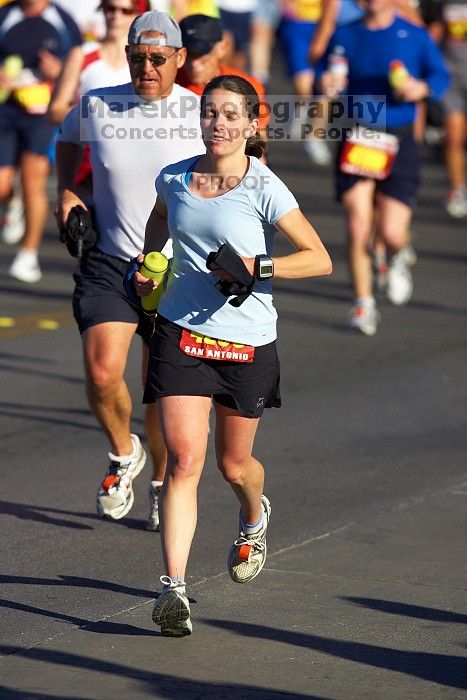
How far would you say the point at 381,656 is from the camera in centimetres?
512

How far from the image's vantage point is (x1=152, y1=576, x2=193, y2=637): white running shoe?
5.24 m

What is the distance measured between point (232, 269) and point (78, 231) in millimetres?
1652

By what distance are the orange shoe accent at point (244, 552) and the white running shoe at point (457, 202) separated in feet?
37.7

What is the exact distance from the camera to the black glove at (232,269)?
521 centimetres

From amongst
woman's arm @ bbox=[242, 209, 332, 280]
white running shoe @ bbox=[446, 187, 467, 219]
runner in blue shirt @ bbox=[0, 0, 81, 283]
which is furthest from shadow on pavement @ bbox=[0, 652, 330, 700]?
white running shoe @ bbox=[446, 187, 467, 219]

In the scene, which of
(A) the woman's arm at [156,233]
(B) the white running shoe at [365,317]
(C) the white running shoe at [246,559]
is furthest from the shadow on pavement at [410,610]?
(B) the white running shoe at [365,317]

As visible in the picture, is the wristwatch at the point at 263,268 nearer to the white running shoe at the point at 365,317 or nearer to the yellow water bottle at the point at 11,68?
the white running shoe at the point at 365,317

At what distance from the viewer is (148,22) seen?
650 centimetres

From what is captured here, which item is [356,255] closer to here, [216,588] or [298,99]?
[216,588]

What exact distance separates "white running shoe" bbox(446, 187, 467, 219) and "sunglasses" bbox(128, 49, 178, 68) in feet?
35.1

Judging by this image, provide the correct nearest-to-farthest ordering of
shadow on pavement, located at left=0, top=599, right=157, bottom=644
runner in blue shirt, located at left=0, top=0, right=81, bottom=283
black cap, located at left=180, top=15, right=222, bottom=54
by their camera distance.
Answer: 1. shadow on pavement, located at left=0, top=599, right=157, bottom=644
2. black cap, located at left=180, top=15, right=222, bottom=54
3. runner in blue shirt, located at left=0, top=0, right=81, bottom=283

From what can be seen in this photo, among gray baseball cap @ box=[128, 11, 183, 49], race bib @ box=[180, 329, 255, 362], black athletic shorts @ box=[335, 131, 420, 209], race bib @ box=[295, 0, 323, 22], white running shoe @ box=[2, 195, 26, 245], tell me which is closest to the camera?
race bib @ box=[180, 329, 255, 362]

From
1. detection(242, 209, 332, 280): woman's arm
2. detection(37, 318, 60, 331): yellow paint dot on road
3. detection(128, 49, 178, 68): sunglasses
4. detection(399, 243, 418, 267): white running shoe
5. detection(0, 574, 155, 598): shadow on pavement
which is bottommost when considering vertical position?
detection(399, 243, 418, 267): white running shoe

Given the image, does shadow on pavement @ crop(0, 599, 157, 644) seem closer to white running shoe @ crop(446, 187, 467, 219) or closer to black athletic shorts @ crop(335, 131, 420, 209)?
black athletic shorts @ crop(335, 131, 420, 209)
